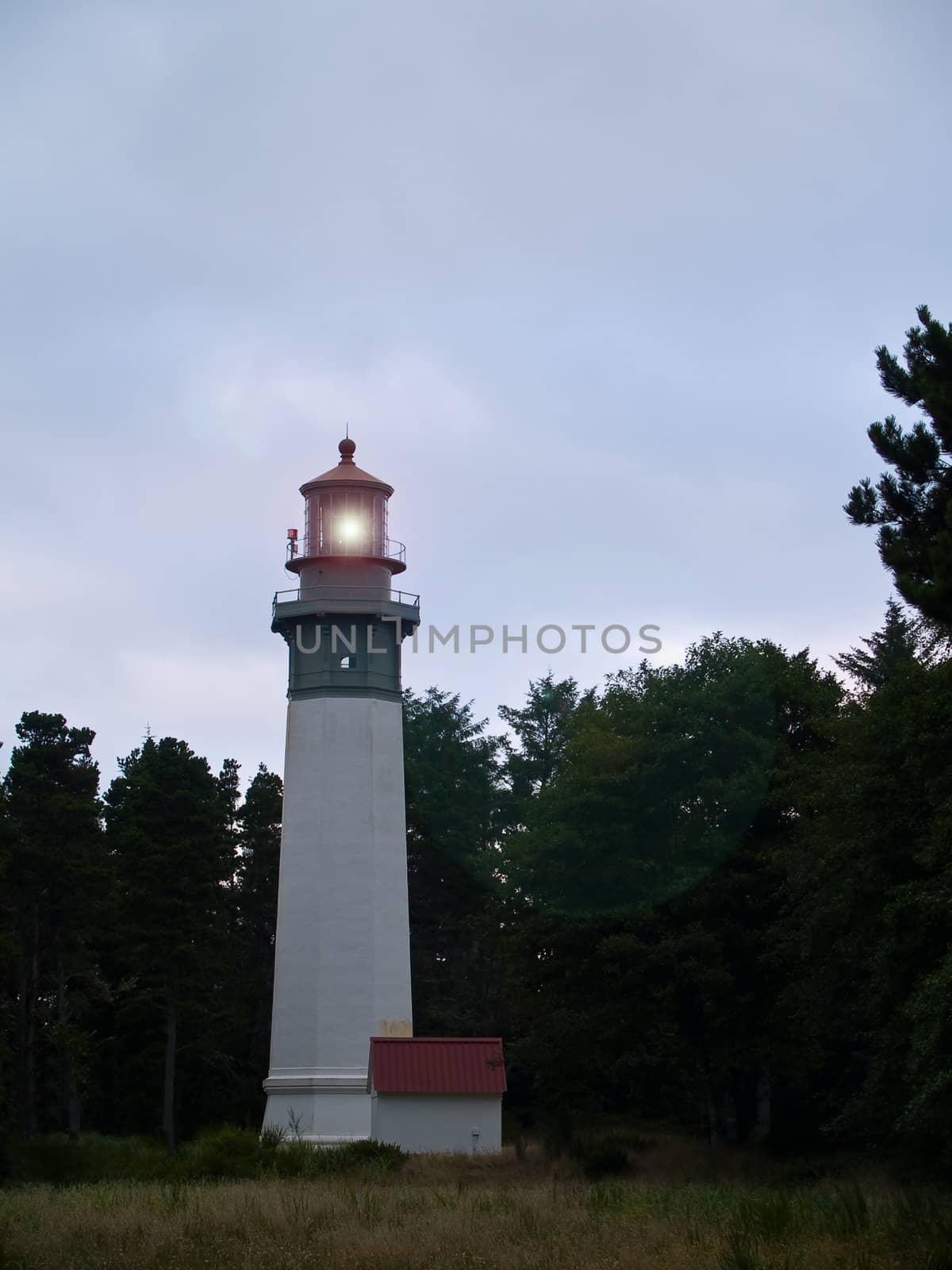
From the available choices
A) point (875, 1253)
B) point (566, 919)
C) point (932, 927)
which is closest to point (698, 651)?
point (566, 919)

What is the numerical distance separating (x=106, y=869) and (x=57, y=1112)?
12010 millimetres

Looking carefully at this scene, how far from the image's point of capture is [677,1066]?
117 feet

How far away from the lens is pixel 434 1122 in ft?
106

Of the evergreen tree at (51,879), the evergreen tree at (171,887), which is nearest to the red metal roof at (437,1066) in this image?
the evergreen tree at (51,879)

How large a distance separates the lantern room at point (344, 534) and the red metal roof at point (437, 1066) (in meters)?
11.2

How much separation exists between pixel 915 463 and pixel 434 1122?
1844 centimetres

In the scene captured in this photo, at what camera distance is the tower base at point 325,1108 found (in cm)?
3419

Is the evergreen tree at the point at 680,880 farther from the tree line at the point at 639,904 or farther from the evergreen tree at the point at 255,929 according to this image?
the evergreen tree at the point at 255,929

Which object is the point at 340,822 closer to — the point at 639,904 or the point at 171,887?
the point at 639,904

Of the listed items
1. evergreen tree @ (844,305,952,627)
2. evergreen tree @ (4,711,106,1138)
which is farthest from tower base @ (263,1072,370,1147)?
evergreen tree @ (844,305,952,627)

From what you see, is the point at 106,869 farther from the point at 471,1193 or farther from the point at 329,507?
the point at 471,1193

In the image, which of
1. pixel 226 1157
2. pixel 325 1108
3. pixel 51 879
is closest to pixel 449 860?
pixel 51 879

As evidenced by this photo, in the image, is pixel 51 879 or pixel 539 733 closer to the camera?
pixel 51 879

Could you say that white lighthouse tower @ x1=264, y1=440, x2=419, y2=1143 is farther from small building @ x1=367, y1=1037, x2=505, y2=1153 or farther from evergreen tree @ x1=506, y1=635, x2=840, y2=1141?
evergreen tree @ x1=506, y1=635, x2=840, y2=1141
